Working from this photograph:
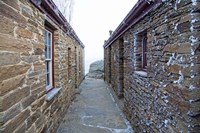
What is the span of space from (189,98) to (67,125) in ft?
13.1

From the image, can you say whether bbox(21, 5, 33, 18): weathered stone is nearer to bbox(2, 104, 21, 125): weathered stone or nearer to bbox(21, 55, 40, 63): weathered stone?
bbox(21, 55, 40, 63): weathered stone

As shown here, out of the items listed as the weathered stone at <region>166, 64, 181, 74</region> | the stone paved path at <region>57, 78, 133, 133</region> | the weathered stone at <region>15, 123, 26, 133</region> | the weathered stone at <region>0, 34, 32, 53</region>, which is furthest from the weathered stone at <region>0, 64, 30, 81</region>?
the stone paved path at <region>57, 78, 133, 133</region>

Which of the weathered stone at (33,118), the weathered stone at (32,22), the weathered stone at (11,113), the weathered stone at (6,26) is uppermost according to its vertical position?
the weathered stone at (32,22)

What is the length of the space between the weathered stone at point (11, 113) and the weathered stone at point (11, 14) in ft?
3.55

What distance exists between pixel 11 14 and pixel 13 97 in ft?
3.29

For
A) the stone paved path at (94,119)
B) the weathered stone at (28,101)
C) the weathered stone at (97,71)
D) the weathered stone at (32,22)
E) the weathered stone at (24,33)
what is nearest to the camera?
the weathered stone at (24,33)

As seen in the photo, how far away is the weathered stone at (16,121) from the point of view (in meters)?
2.14

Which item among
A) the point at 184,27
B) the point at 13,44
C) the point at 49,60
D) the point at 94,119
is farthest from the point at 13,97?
the point at 94,119

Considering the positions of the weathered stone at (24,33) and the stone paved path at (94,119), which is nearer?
the weathered stone at (24,33)

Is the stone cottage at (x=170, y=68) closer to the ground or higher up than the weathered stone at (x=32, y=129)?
higher up

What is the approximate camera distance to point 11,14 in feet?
7.56

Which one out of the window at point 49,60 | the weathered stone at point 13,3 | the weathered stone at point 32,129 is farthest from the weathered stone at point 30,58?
the window at point 49,60

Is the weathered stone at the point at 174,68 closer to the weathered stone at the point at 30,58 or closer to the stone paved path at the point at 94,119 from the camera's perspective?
the weathered stone at the point at 30,58

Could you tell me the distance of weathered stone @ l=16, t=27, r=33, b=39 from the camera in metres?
2.55
